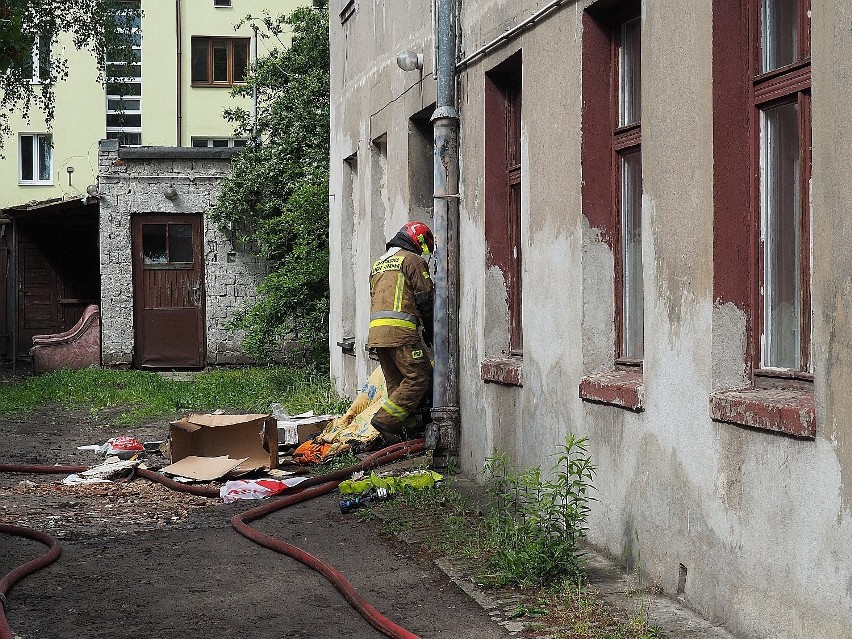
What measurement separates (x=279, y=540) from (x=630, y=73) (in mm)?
3431

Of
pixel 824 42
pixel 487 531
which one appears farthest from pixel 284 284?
pixel 824 42

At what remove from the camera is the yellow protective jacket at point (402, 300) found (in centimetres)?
1042

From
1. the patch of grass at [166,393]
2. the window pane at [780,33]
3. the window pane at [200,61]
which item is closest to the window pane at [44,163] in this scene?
the window pane at [200,61]

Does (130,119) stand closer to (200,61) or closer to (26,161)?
(200,61)

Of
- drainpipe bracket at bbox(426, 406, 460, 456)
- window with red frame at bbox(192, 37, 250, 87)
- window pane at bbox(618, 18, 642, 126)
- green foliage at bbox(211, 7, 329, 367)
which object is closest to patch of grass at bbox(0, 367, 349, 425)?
green foliage at bbox(211, 7, 329, 367)

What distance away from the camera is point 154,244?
73.3 ft

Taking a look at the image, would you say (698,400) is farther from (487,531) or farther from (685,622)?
(487,531)

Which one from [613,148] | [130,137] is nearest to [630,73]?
[613,148]

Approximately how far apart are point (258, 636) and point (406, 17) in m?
7.29

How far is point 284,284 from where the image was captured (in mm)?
18000

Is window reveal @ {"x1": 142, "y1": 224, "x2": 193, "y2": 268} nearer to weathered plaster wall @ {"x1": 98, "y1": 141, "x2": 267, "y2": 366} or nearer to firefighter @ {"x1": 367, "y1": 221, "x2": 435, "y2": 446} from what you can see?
weathered plaster wall @ {"x1": 98, "y1": 141, "x2": 267, "y2": 366}

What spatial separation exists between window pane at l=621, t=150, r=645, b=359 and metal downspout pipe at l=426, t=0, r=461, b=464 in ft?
9.32

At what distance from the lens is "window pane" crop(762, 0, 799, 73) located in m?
4.93

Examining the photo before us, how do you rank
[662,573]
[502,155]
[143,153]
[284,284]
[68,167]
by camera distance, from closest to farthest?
[662,573] → [502,155] → [284,284] → [143,153] → [68,167]
